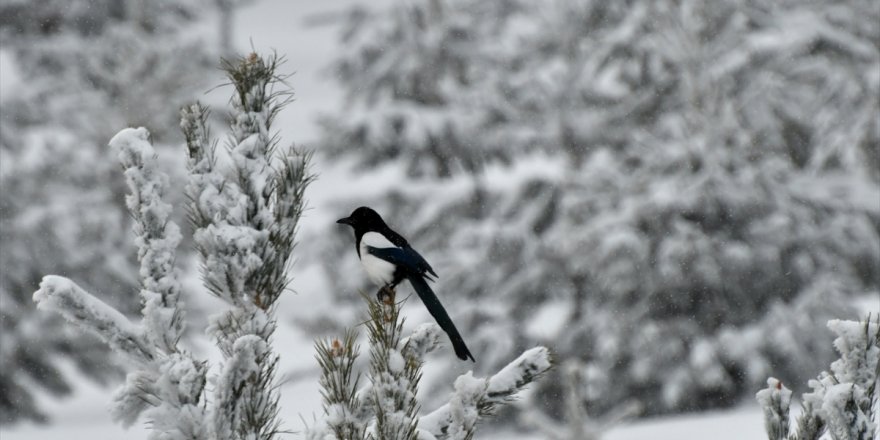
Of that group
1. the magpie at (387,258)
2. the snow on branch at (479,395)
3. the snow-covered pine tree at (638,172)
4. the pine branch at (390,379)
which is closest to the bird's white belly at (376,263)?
the magpie at (387,258)

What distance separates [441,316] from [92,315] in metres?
0.83

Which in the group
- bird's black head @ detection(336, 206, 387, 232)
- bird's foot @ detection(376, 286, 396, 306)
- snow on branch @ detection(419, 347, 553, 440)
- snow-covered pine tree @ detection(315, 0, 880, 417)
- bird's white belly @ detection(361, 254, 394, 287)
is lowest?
snow on branch @ detection(419, 347, 553, 440)

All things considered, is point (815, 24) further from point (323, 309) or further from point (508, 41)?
point (323, 309)

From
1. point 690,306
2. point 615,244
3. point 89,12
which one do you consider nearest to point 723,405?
point 690,306

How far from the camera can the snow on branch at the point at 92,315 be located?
1.83m

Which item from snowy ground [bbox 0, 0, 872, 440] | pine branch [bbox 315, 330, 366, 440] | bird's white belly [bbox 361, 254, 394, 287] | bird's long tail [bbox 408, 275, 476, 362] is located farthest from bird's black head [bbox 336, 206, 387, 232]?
pine branch [bbox 315, 330, 366, 440]

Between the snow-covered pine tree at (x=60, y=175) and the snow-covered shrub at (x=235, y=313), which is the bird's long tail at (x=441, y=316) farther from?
the snow-covered pine tree at (x=60, y=175)

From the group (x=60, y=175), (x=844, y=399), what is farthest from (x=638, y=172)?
(x=844, y=399)

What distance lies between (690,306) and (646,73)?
320 centimetres

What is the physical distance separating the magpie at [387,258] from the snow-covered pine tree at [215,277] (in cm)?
57

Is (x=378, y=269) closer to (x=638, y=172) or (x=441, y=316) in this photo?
(x=441, y=316)

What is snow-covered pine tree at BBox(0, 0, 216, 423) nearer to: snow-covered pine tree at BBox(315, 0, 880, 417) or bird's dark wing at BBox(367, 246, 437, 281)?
snow-covered pine tree at BBox(315, 0, 880, 417)

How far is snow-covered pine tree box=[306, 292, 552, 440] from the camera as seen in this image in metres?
1.94

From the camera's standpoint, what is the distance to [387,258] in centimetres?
287
